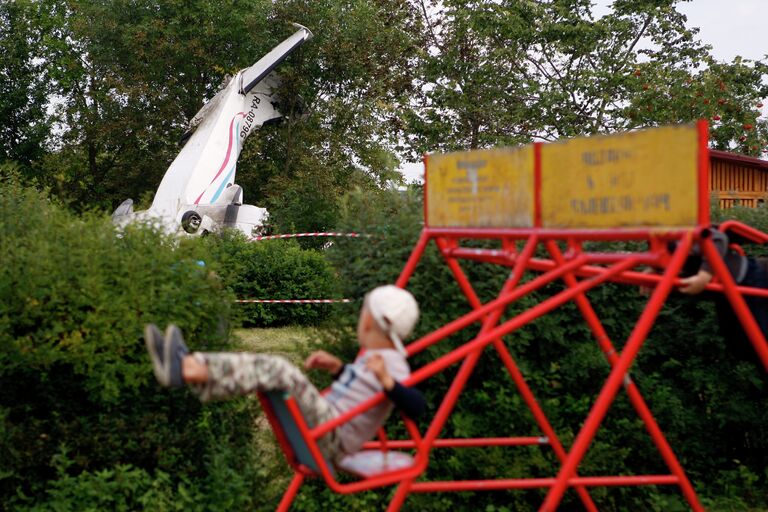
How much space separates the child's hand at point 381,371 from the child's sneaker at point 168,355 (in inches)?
25.3

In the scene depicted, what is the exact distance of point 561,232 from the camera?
366 cm

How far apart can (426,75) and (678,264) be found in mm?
24837

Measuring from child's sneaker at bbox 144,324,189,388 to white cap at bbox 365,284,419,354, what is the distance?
0.74 m

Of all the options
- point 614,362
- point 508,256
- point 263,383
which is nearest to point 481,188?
point 508,256

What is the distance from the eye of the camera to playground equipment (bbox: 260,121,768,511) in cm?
324

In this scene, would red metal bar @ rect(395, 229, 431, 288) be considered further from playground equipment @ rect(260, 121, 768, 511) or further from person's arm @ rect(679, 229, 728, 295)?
person's arm @ rect(679, 229, 728, 295)

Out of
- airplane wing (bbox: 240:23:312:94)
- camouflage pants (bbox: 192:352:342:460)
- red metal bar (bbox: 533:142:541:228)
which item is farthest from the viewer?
airplane wing (bbox: 240:23:312:94)

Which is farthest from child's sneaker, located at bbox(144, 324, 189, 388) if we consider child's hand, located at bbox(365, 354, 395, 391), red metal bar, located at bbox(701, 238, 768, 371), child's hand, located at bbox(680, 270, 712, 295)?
child's hand, located at bbox(680, 270, 712, 295)

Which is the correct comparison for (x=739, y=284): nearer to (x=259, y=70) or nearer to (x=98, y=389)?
(x=98, y=389)

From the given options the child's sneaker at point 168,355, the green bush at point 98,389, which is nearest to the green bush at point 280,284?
the green bush at point 98,389

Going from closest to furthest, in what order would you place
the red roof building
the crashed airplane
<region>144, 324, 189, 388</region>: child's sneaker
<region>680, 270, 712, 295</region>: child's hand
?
<region>144, 324, 189, 388</region>: child's sneaker → <region>680, 270, 712, 295</region>: child's hand → the red roof building → the crashed airplane

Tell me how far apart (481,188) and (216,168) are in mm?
15960

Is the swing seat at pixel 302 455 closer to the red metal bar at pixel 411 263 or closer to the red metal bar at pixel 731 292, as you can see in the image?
the red metal bar at pixel 411 263

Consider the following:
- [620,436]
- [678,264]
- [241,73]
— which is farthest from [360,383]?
[241,73]
